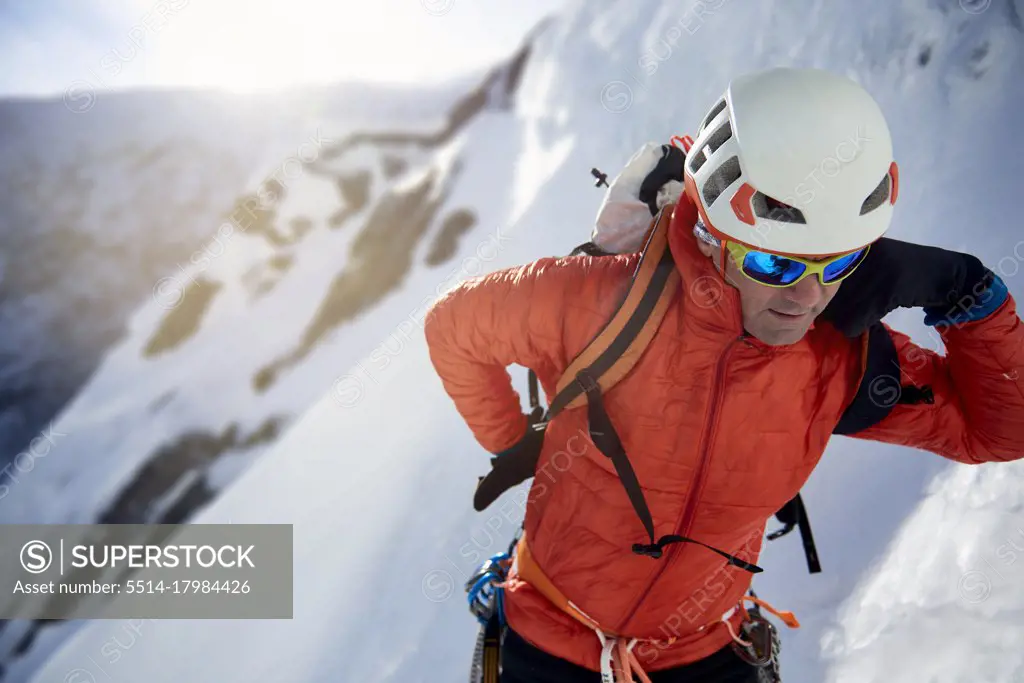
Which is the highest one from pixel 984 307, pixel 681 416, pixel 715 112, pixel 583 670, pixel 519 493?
pixel 715 112

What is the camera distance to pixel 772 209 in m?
1.41

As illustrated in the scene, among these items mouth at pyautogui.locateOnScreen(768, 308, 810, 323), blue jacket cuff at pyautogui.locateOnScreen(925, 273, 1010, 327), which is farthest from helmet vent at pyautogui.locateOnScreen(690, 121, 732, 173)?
blue jacket cuff at pyautogui.locateOnScreen(925, 273, 1010, 327)

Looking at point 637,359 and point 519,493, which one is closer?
point 637,359

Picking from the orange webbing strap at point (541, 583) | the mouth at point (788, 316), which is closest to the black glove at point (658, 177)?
the mouth at point (788, 316)

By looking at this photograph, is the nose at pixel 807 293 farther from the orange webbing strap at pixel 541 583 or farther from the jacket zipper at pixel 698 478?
the orange webbing strap at pixel 541 583

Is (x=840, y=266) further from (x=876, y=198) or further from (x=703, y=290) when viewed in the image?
(x=703, y=290)

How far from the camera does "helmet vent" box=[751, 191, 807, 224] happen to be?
4.56 ft

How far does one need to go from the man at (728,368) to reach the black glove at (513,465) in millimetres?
91

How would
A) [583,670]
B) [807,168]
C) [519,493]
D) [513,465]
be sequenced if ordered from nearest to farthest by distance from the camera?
[807,168]
[583,670]
[513,465]
[519,493]

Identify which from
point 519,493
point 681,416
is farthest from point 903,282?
point 519,493

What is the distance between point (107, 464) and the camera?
11133 millimetres

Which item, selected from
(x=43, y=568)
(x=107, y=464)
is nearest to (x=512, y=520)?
(x=107, y=464)

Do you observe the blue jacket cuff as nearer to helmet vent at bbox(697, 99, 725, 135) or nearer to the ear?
the ear

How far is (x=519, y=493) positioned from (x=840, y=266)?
3.09 meters
